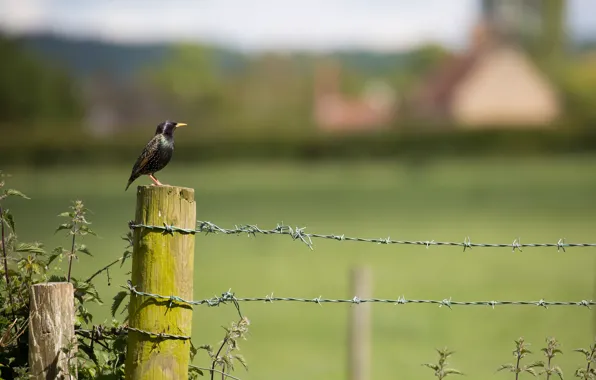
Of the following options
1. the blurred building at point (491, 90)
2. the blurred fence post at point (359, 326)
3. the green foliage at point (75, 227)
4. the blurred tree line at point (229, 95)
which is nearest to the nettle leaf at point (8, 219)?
the green foliage at point (75, 227)

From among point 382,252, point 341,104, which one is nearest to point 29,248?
point 382,252

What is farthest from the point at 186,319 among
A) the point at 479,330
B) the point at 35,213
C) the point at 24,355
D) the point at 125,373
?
the point at 35,213

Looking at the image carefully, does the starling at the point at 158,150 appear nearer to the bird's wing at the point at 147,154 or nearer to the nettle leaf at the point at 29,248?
the bird's wing at the point at 147,154

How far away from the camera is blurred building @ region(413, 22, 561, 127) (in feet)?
229

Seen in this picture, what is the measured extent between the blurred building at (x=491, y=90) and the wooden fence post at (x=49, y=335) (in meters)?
66.1

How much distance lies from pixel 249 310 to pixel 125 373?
12.0 m

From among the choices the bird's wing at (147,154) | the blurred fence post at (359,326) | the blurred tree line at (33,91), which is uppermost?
the blurred tree line at (33,91)

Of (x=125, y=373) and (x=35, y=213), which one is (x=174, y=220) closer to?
(x=125, y=373)

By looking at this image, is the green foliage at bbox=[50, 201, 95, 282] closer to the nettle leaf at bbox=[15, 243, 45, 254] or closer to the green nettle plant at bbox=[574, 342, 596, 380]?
the nettle leaf at bbox=[15, 243, 45, 254]

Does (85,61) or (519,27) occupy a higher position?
(519,27)

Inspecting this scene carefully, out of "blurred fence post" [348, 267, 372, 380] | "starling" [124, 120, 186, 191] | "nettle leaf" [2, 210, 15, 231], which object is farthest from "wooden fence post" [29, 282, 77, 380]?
"blurred fence post" [348, 267, 372, 380]

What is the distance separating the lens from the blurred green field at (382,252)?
12.5 meters

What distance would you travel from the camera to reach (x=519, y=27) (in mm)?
133000

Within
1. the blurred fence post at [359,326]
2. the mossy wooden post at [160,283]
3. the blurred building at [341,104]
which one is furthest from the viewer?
the blurred building at [341,104]
